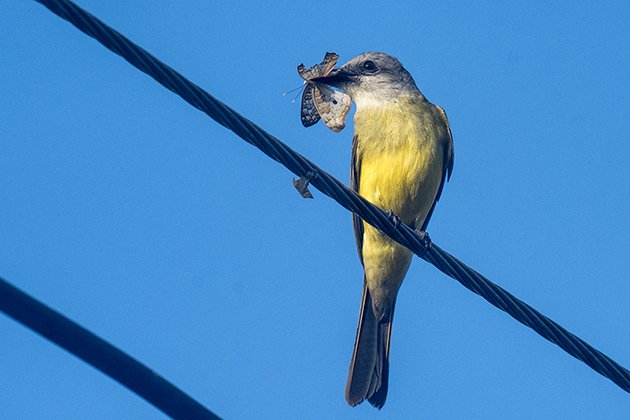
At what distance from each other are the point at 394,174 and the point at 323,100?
30.9 inches

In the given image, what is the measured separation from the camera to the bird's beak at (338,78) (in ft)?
23.2

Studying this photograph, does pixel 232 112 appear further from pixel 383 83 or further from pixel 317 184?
pixel 383 83

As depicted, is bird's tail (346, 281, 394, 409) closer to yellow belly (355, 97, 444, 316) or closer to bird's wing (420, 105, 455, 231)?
yellow belly (355, 97, 444, 316)

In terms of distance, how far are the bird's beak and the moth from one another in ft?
0.14

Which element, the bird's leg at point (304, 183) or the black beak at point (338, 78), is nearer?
the bird's leg at point (304, 183)

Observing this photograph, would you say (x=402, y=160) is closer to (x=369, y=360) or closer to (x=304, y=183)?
(x=369, y=360)

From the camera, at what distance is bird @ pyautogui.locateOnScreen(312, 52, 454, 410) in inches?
251

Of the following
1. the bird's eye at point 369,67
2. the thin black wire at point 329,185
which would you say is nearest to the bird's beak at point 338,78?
the bird's eye at point 369,67

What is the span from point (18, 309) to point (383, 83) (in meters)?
5.16

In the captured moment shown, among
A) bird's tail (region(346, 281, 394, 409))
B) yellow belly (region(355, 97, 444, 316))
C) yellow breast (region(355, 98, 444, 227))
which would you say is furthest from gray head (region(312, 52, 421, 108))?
bird's tail (region(346, 281, 394, 409))

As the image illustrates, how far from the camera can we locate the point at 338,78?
23.9 feet

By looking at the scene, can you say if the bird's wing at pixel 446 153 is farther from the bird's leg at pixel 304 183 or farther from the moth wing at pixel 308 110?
the bird's leg at pixel 304 183

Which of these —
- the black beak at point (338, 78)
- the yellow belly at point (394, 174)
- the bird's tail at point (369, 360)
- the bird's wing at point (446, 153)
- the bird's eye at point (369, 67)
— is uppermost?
the bird's eye at point (369, 67)

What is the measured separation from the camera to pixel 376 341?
6.66m
